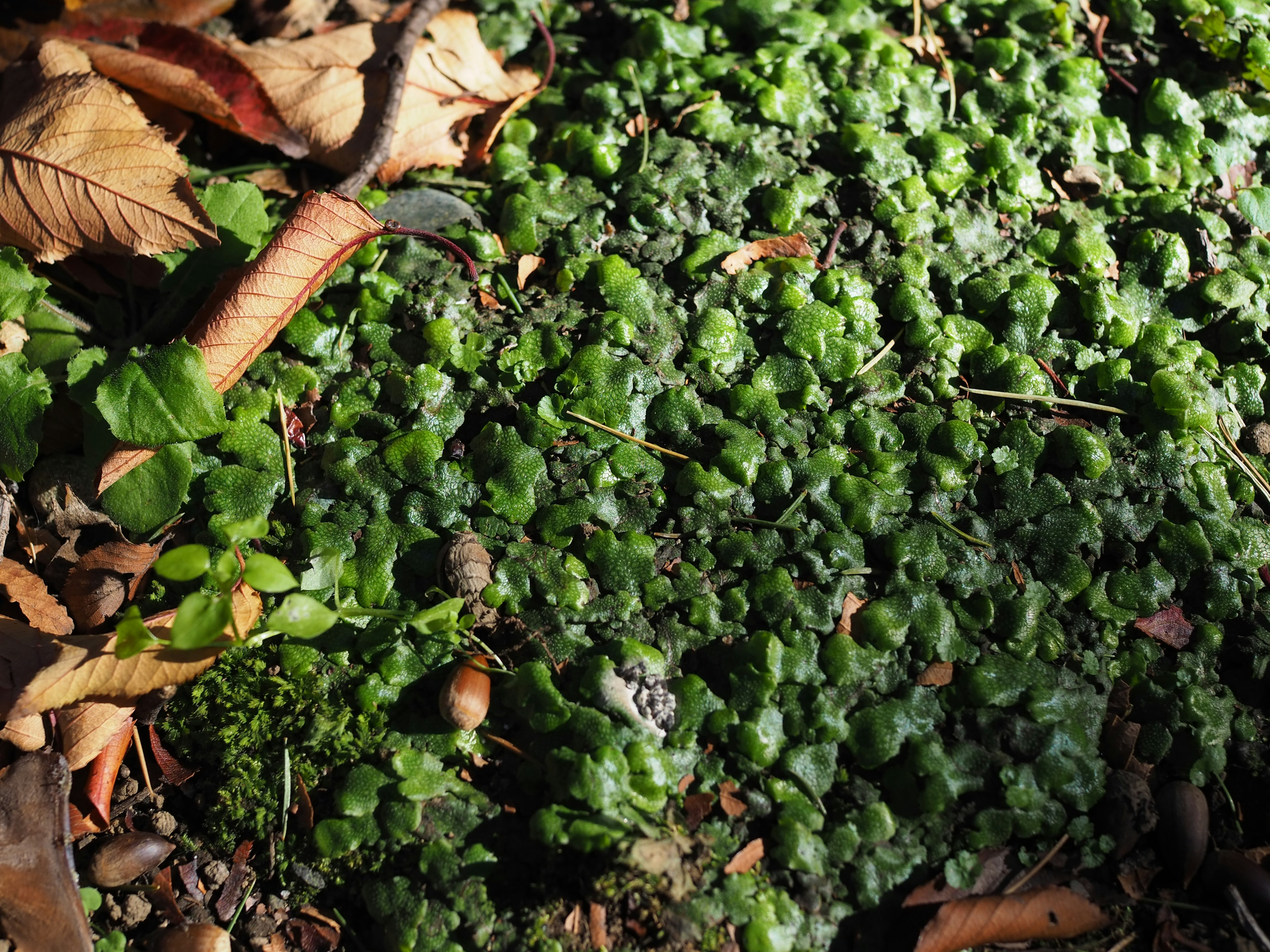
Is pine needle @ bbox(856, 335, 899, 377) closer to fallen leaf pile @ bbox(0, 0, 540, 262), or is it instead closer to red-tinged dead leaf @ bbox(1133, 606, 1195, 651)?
red-tinged dead leaf @ bbox(1133, 606, 1195, 651)

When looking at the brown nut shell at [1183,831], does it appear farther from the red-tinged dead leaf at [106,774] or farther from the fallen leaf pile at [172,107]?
the fallen leaf pile at [172,107]

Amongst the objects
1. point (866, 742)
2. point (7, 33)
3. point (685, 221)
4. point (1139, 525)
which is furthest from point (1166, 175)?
point (7, 33)

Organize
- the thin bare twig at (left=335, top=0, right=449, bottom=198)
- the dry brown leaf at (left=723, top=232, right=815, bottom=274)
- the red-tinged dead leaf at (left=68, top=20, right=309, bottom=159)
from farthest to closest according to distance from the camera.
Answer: the red-tinged dead leaf at (left=68, top=20, right=309, bottom=159), the thin bare twig at (left=335, top=0, right=449, bottom=198), the dry brown leaf at (left=723, top=232, right=815, bottom=274)

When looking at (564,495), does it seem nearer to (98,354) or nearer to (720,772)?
(720,772)

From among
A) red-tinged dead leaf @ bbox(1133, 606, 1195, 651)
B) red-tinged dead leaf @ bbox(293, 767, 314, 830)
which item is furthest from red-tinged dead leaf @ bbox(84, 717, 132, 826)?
red-tinged dead leaf @ bbox(1133, 606, 1195, 651)

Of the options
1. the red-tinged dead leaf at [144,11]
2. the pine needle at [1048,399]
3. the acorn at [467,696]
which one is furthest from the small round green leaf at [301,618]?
the red-tinged dead leaf at [144,11]

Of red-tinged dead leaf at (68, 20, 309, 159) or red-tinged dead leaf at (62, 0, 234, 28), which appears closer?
red-tinged dead leaf at (68, 20, 309, 159)

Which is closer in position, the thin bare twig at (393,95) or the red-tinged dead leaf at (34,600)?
the red-tinged dead leaf at (34,600)

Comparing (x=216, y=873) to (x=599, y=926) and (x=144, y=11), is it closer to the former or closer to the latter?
(x=599, y=926)

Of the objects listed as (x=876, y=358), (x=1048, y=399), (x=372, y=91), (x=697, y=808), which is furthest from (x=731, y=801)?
(x=372, y=91)
